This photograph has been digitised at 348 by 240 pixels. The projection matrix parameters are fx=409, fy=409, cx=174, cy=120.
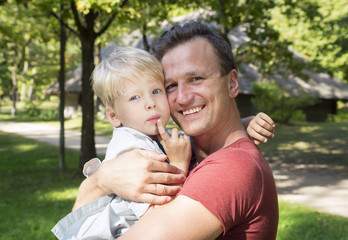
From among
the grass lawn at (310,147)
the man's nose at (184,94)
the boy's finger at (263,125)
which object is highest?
the man's nose at (184,94)

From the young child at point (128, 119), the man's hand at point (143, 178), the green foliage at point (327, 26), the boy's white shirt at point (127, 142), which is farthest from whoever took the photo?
the green foliage at point (327, 26)

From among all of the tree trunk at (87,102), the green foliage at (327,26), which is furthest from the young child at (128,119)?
the green foliage at (327,26)

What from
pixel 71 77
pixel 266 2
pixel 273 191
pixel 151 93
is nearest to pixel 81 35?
pixel 266 2

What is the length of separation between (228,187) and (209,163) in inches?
7.5

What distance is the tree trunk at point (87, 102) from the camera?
1034 centimetres

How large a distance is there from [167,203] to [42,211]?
22.7 ft

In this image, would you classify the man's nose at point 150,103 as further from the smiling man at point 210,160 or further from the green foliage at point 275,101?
the green foliage at point 275,101

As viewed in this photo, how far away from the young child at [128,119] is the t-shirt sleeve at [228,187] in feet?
1.34

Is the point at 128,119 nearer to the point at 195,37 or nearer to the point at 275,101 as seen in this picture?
the point at 195,37

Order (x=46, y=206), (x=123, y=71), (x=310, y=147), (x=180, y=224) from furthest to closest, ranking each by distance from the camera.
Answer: (x=310, y=147) < (x=46, y=206) < (x=123, y=71) < (x=180, y=224)

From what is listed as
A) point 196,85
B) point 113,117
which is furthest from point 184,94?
point 113,117

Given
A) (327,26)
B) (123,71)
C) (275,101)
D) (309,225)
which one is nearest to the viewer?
(123,71)

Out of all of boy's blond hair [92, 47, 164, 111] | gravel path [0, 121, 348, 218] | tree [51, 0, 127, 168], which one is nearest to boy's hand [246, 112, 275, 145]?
boy's blond hair [92, 47, 164, 111]

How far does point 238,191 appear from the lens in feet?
5.70
